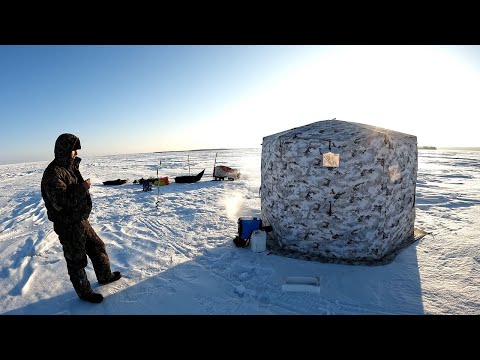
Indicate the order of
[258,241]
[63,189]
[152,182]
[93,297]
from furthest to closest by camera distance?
[152,182] < [258,241] < [93,297] < [63,189]

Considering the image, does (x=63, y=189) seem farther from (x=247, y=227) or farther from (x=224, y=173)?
(x=224, y=173)

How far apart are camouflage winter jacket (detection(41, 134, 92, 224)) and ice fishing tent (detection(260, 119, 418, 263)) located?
150 inches

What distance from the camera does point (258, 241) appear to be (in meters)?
5.57

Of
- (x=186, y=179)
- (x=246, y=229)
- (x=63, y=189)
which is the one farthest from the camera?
(x=186, y=179)

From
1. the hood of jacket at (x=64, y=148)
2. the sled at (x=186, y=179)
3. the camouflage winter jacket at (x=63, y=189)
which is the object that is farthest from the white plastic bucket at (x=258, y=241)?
the sled at (x=186, y=179)

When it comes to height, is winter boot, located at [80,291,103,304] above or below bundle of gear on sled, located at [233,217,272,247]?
below

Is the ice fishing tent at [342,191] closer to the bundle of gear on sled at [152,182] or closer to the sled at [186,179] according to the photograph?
the bundle of gear on sled at [152,182]

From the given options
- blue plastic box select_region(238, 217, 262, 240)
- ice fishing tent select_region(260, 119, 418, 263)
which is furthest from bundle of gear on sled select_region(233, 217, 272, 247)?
ice fishing tent select_region(260, 119, 418, 263)

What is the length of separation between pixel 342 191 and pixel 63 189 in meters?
4.69

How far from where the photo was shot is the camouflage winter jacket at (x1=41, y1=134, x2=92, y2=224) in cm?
326

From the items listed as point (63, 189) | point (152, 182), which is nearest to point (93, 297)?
point (63, 189)

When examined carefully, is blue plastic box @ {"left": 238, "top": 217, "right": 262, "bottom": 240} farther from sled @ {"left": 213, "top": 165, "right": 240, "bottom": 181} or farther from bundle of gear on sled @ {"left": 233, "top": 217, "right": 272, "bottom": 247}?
sled @ {"left": 213, "top": 165, "right": 240, "bottom": 181}

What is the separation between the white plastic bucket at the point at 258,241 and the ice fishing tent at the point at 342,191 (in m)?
0.44
